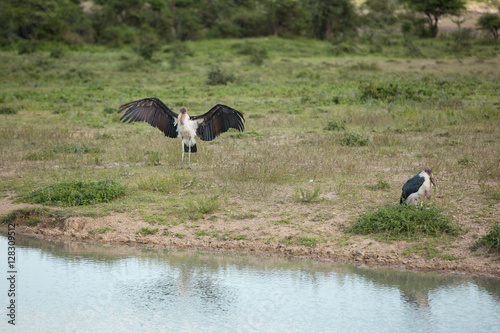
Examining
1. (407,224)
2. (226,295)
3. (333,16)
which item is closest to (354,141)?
(407,224)

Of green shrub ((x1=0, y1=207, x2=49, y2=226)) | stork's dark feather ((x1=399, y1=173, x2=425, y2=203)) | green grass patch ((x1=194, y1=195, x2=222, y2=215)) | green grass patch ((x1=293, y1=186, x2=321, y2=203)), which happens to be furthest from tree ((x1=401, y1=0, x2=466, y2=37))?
green shrub ((x1=0, y1=207, x2=49, y2=226))

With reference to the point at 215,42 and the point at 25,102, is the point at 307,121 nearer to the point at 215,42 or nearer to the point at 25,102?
the point at 25,102

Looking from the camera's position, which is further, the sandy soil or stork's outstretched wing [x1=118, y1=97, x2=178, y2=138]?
stork's outstretched wing [x1=118, y1=97, x2=178, y2=138]

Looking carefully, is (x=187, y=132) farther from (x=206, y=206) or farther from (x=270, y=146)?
(x=206, y=206)

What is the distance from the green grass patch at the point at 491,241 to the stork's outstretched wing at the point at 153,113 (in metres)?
5.26

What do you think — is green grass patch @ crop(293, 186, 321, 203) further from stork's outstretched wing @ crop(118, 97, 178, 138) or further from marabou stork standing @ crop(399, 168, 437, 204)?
stork's outstretched wing @ crop(118, 97, 178, 138)

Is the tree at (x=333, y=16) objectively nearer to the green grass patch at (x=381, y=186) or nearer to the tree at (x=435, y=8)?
the tree at (x=435, y=8)

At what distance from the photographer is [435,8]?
37438mm

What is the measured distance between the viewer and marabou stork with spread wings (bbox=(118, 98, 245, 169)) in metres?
9.36

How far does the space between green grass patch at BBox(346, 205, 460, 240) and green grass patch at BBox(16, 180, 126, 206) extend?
11.7 feet

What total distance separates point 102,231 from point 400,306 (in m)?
3.87

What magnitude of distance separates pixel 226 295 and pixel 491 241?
312 centimetres

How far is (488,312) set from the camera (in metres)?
5.47

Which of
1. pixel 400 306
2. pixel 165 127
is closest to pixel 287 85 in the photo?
pixel 165 127
